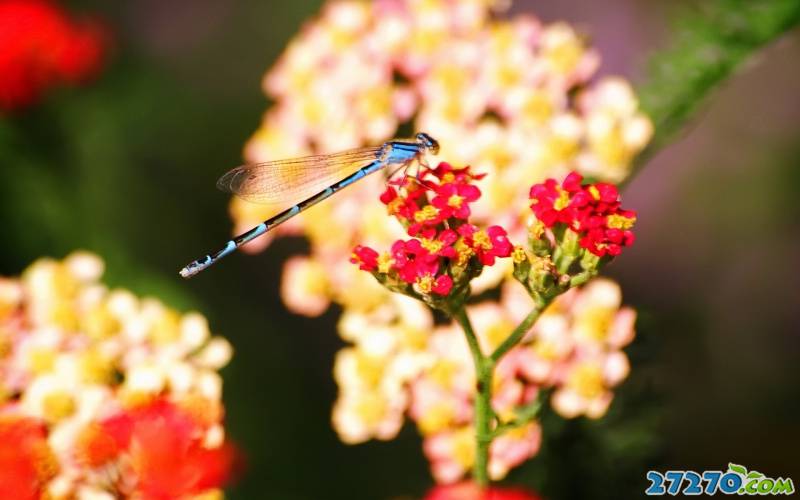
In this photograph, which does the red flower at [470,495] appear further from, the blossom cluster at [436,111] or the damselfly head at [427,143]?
the damselfly head at [427,143]

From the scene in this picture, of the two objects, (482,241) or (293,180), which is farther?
(293,180)

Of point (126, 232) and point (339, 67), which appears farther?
point (126, 232)

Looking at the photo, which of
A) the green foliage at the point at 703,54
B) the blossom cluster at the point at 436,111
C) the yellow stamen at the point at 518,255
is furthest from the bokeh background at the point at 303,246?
the yellow stamen at the point at 518,255

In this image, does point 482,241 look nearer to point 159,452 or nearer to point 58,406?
point 159,452

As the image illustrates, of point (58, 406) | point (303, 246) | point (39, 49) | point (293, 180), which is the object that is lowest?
point (58, 406)

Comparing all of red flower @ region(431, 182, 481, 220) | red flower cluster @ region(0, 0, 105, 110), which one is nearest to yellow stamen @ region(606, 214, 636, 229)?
red flower @ region(431, 182, 481, 220)

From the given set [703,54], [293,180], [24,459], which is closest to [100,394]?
[24,459]

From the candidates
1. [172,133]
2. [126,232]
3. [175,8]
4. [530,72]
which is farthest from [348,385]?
[175,8]

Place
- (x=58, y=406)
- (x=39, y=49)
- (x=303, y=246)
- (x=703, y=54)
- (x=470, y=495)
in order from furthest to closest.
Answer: (x=303, y=246) → (x=39, y=49) → (x=703, y=54) → (x=58, y=406) → (x=470, y=495)

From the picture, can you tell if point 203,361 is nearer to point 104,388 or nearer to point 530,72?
point 104,388
